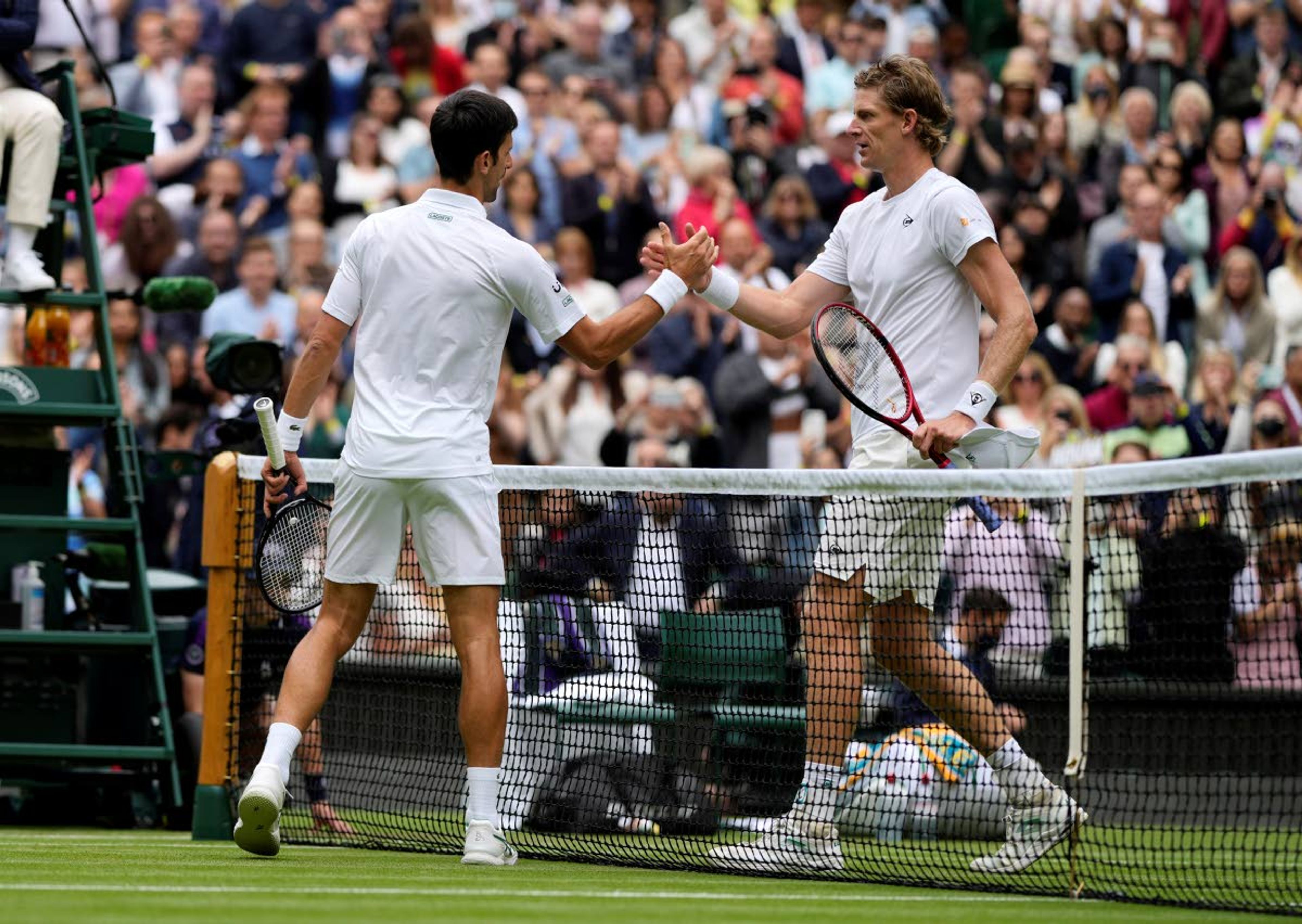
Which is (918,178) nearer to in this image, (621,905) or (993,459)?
(993,459)

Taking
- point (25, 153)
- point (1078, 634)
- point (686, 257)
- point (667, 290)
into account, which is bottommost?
point (1078, 634)

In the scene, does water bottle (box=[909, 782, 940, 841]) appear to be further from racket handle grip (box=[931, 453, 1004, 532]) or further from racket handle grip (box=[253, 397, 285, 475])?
racket handle grip (box=[253, 397, 285, 475])

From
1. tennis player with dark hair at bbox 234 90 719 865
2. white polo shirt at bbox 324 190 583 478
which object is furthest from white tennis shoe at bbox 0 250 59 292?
white polo shirt at bbox 324 190 583 478

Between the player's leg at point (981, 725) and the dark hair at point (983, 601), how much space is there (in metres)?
1.25

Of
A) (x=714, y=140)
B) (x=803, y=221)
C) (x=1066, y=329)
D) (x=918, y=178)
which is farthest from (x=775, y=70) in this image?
(x=918, y=178)

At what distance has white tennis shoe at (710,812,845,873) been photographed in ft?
23.8

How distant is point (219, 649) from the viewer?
28.5 ft

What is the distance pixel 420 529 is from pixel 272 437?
687mm

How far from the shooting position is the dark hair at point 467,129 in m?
7.18

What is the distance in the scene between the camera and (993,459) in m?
7.13

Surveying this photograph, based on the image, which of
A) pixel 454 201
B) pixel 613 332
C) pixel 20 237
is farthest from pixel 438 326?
pixel 20 237

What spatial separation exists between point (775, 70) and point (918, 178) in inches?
405

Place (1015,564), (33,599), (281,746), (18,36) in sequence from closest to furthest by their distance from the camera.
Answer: (281,746) → (18,36) → (33,599) → (1015,564)

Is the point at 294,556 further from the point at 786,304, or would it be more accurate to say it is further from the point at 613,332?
the point at 786,304
